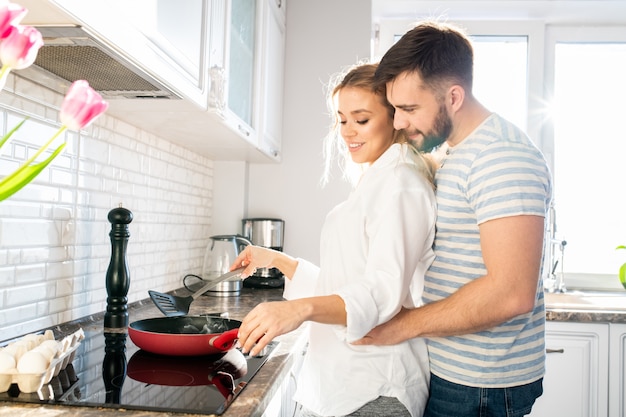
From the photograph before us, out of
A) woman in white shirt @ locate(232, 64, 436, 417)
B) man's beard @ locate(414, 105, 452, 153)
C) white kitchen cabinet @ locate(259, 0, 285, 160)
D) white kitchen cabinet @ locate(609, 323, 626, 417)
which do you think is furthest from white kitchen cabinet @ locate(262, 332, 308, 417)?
white kitchen cabinet @ locate(609, 323, 626, 417)

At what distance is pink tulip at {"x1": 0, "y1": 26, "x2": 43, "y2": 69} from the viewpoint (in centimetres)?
54

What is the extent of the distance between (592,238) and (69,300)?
2.67 meters

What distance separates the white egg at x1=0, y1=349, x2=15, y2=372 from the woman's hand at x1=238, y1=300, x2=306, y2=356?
1.22 ft

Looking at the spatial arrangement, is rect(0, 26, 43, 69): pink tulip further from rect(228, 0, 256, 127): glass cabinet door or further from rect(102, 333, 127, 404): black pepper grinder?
rect(228, 0, 256, 127): glass cabinet door

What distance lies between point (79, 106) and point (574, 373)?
2349 mm

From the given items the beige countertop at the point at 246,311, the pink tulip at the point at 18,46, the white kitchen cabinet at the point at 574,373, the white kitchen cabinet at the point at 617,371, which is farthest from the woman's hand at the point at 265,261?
the white kitchen cabinet at the point at 617,371

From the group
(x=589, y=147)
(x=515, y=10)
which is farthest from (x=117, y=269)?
(x=589, y=147)

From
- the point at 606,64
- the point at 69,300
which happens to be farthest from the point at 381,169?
the point at 606,64

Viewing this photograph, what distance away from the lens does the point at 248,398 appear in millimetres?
984

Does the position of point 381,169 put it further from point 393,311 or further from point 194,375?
point 194,375

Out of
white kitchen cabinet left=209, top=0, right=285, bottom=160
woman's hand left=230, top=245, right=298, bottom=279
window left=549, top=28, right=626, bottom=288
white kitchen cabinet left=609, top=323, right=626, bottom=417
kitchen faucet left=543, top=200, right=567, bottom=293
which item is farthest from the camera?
window left=549, top=28, right=626, bottom=288

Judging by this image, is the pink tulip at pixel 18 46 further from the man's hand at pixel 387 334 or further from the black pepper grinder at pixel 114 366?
the man's hand at pixel 387 334

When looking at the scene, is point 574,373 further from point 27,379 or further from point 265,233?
point 27,379

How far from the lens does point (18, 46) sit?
540mm
